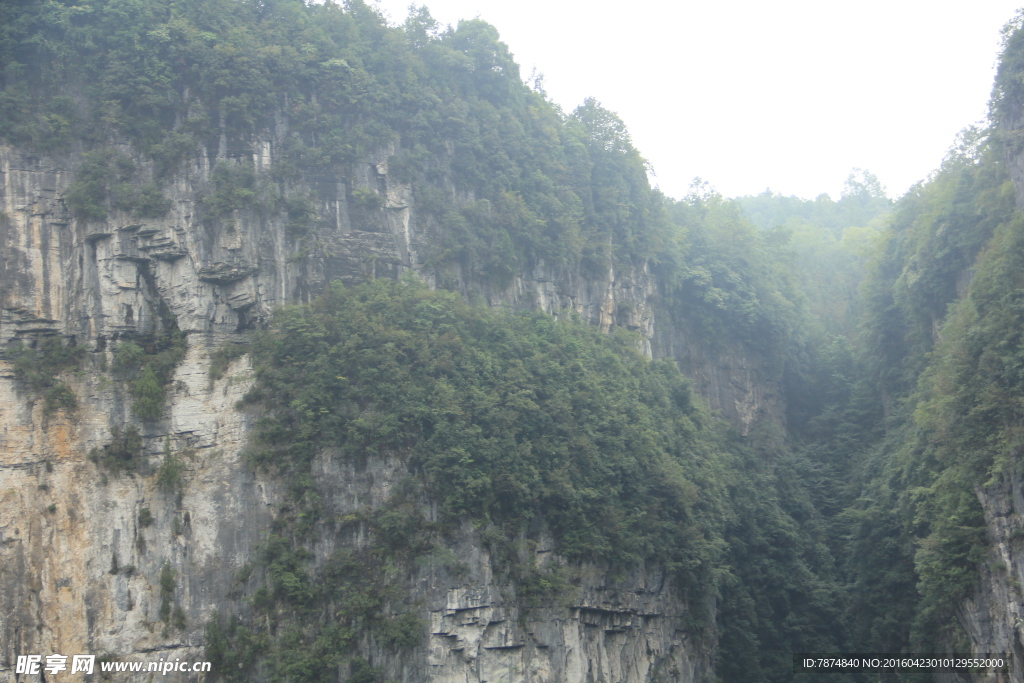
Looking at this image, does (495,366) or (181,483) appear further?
(495,366)

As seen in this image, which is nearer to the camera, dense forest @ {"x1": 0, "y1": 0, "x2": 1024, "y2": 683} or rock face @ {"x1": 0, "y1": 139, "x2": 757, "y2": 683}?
rock face @ {"x1": 0, "y1": 139, "x2": 757, "y2": 683}

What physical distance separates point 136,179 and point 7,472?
266 inches

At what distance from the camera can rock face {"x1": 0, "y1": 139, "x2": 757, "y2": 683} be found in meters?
19.0

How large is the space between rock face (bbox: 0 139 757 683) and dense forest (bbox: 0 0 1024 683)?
1.22 feet

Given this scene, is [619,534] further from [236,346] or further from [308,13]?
[308,13]

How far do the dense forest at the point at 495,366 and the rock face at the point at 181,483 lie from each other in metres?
0.37

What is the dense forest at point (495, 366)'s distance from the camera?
19.7 metres

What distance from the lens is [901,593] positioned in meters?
22.4

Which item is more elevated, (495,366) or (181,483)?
(495,366)

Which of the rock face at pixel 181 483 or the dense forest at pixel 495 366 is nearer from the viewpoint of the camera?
the rock face at pixel 181 483

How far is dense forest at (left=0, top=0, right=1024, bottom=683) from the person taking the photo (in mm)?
19656

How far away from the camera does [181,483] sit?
19844 millimetres

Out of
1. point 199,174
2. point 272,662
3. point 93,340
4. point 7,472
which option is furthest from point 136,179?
point 272,662

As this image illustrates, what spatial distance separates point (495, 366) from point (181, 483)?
721 cm
